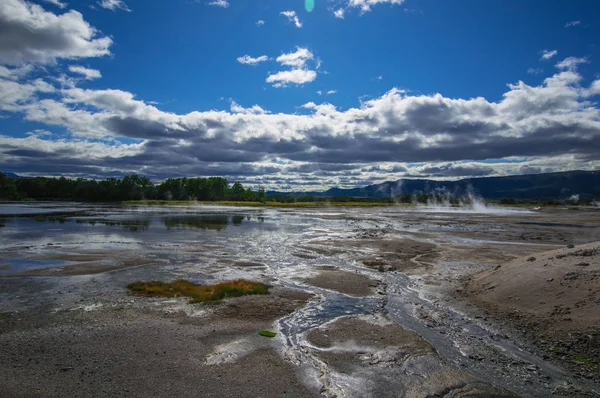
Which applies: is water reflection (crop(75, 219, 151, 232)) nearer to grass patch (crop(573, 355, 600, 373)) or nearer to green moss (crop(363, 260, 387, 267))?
green moss (crop(363, 260, 387, 267))

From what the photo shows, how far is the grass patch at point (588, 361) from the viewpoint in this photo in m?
8.69

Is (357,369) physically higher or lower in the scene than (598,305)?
lower

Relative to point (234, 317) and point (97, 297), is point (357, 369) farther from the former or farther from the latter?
point (97, 297)

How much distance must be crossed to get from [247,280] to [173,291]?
3665 mm

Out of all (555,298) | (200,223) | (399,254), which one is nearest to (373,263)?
(399,254)

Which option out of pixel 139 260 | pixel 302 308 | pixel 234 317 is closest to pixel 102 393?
pixel 234 317

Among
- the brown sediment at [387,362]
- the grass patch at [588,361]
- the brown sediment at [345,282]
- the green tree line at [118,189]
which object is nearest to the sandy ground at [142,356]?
the brown sediment at [387,362]

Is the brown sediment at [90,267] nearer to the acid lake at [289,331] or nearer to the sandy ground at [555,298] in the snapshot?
the acid lake at [289,331]

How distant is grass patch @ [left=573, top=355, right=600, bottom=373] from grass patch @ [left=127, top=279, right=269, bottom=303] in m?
10.5

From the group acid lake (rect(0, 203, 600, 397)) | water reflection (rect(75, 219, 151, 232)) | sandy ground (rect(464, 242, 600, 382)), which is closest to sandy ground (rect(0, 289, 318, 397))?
acid lake (rect(0, 203, 600, 397))

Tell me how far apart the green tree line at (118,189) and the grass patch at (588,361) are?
631ft

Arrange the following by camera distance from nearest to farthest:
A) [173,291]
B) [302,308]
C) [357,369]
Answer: [357,369] → [302,308] → [173,291]

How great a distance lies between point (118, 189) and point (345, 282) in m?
190

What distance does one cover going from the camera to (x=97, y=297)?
46.6 feet
